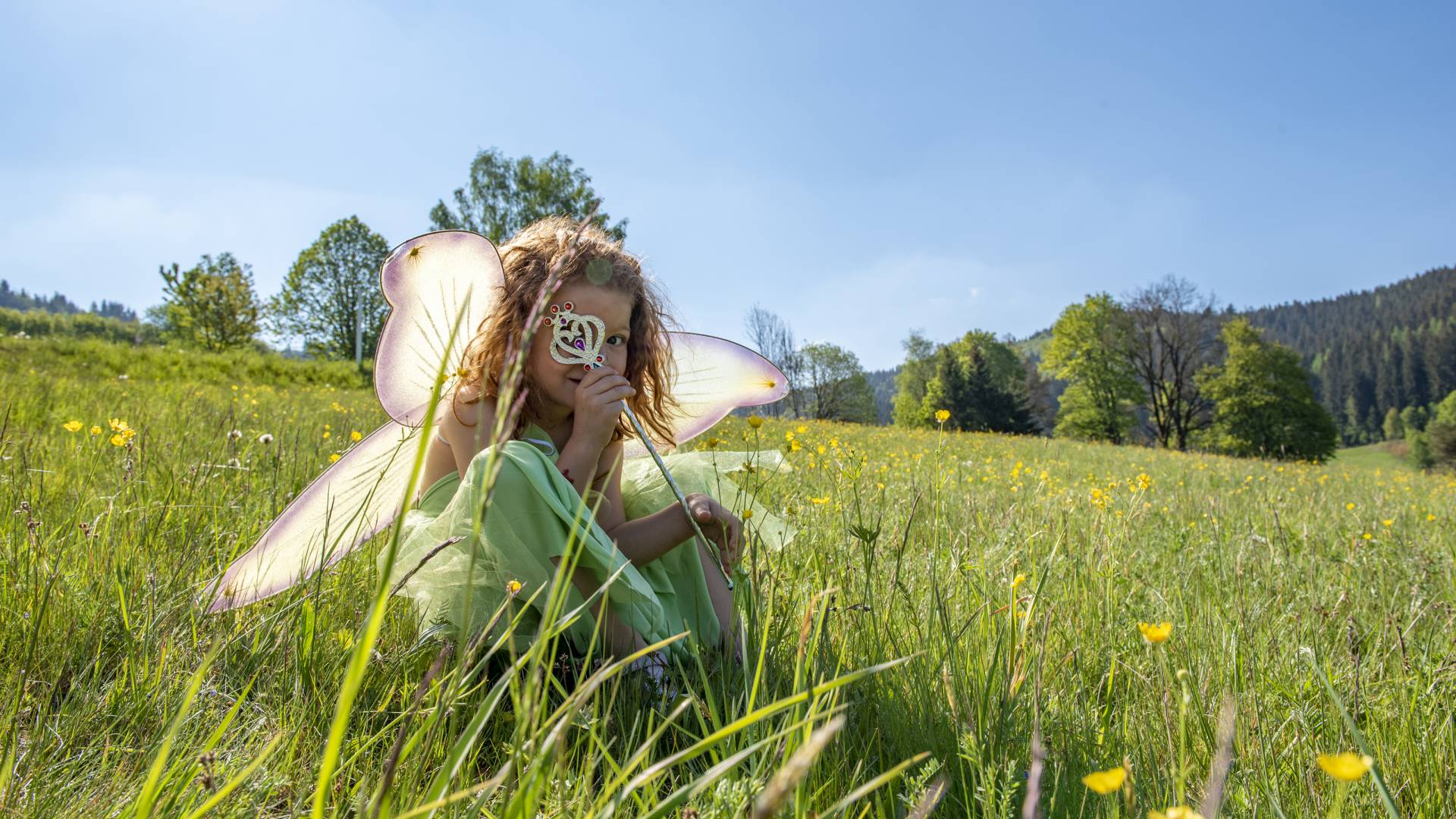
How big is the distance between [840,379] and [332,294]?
41615mm

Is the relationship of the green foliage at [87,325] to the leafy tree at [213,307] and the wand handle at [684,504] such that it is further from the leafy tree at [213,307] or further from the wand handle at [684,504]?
the wand handle at [684,504]

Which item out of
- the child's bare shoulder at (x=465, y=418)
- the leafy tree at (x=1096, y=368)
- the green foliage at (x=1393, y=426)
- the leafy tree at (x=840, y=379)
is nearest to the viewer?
the child's bare shoulder at (x=465, y=418)

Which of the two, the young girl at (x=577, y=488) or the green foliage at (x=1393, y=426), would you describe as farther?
the green foliage at (x=1393, y=426)

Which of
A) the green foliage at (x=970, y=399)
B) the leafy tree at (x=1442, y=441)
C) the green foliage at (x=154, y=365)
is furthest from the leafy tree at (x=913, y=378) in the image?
the green foliage at (x=154, y=365)

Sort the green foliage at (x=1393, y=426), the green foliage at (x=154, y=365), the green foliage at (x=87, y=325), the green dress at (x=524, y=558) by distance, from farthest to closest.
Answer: the green foliage at (x=1393, y=426), the green foliage at (x=87, y=325), the green foliage at (x=154, y=365), the green dress at (x=524, y=558)

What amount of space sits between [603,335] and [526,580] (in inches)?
28.8

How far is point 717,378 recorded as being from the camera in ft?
8.89

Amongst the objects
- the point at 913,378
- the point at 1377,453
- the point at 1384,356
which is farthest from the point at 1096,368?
the point at 1384,356

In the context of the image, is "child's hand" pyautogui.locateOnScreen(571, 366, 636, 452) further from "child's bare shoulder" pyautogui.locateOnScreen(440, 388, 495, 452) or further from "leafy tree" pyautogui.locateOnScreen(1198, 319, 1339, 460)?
"leafy tree" pyautogui.locateOnScreen(1198, 319, 1339, 460)

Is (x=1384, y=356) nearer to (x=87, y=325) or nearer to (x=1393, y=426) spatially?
(x=1393, y=426)

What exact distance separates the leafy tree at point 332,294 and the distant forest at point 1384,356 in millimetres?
106628

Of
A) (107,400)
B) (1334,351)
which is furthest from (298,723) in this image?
(1334,351)

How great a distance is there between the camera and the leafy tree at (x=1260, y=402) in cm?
4209

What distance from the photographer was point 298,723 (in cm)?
125
